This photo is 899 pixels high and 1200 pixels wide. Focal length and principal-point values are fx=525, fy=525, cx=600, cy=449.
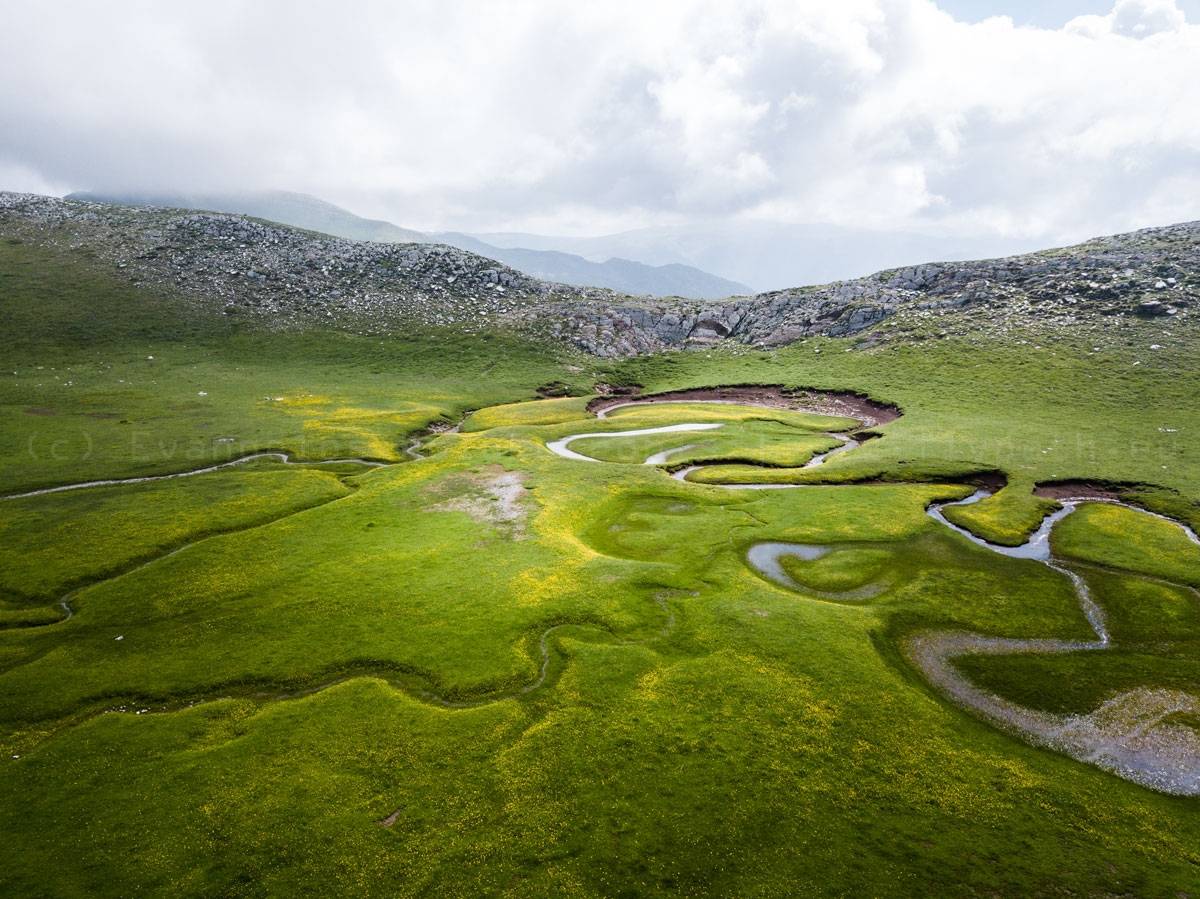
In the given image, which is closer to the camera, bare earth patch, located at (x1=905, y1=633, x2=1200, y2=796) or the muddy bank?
bare earth patch, located at (x1=905, y1=633, x2=1200, y2=796)

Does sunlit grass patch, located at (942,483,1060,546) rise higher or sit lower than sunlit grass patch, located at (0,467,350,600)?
higher

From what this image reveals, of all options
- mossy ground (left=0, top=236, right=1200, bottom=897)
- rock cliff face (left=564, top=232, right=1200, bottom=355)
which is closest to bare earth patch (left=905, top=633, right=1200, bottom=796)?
mossy ground (left=0, top=236, right=1200, bottom=897)

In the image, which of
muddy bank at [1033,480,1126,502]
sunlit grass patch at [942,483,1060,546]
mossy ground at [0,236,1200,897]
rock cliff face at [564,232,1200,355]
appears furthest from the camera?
rock cliff face at [564,232,1200,355]

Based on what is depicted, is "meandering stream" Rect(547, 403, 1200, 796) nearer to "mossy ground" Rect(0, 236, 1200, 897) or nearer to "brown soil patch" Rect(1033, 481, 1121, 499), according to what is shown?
"mossy ground" Rect(0, 236, 1200, 897)

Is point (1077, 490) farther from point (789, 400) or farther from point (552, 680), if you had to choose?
point (552, 680)

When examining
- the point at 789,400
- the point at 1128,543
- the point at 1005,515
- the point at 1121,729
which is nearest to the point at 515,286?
the point at 789,400

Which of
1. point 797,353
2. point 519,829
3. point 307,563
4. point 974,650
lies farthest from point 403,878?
point 797,353
